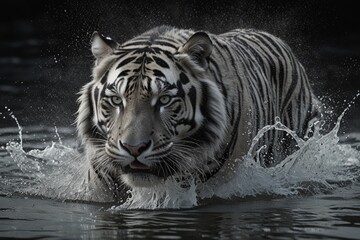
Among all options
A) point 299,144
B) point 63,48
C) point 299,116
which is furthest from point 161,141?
point 63,48

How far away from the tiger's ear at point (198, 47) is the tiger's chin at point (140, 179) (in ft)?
1.86

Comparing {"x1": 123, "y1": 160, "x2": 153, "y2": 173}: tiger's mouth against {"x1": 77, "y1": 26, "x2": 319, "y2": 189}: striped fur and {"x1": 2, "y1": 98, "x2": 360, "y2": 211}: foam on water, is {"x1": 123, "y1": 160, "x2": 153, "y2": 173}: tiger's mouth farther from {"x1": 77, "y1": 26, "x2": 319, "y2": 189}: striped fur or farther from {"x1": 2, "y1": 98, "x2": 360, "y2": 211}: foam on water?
{"x1": 2, "y1": 98, "x2": 360, "y2": 211}: foam on water

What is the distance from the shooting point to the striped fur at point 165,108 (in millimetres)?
4773

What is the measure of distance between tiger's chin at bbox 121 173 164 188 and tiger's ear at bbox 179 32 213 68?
1.86 feet

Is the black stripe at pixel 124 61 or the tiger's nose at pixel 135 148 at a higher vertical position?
the black stripe at pixel 124 61

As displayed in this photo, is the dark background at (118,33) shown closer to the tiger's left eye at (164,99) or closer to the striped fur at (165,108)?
the striped fur at (165,108)

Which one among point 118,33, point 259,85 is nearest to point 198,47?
point 259,85

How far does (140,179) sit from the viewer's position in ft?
15.6

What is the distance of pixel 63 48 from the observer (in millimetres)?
12062

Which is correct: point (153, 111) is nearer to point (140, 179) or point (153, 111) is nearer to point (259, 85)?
point (140, 179)

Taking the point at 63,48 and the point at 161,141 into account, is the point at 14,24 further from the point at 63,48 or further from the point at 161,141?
the point at 161,141

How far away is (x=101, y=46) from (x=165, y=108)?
0.46 metres

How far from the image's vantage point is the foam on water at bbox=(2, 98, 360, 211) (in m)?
5.01

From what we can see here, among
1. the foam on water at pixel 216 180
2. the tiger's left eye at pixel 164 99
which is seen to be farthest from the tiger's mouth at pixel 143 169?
the tiger's left eye at pixel 164 99
